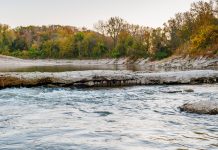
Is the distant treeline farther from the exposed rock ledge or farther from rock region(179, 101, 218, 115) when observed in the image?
rock region(179, 101, 218, 115)

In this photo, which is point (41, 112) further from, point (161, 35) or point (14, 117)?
point (161, 35)

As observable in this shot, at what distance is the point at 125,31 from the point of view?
401 ft

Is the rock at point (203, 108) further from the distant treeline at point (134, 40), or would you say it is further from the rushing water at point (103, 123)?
the distant treeline at point (134, 40)

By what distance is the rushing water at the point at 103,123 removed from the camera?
9.04 metres

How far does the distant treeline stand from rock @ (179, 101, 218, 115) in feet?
166

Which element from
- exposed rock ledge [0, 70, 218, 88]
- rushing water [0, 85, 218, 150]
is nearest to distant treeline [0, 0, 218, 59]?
exposed rock ledge [0, 70, 218, 88]

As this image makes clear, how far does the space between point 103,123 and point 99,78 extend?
44.4 feet

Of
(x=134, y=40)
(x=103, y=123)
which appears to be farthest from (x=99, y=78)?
(x=134, y=40)

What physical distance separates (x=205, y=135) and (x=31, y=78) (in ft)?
53.4

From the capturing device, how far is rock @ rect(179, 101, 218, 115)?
1316cm

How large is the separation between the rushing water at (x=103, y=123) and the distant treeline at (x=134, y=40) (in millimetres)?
48505

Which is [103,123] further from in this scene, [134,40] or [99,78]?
[134,40]

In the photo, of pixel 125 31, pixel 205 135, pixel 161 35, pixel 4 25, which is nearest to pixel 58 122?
pixel 205 135

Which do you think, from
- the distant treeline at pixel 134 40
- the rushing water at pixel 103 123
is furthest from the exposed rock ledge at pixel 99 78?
the distant treeline at pixel 134 40
